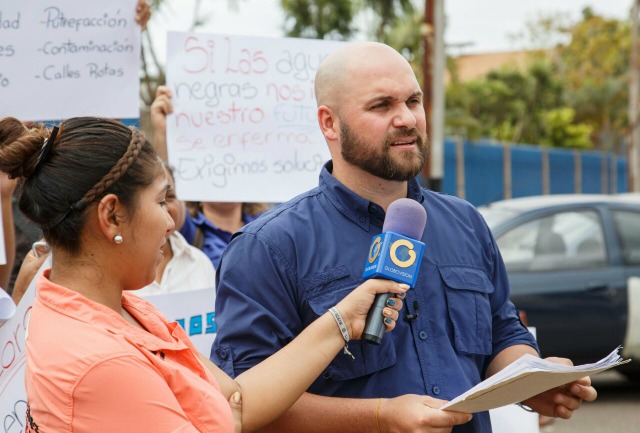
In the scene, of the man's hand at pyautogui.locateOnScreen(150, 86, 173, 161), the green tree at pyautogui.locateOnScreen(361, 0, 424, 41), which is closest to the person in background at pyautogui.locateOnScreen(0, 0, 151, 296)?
the man's hand at pyautogui.locateOnScreen(150, 86, 173, 161)

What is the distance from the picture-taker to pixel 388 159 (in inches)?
110

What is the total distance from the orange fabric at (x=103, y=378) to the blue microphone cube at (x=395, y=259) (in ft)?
1.75

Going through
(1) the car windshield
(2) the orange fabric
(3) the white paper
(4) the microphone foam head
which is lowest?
(1) the car windshield

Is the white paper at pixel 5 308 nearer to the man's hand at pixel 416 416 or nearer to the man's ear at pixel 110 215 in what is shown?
the man's ear at pixel 110 215

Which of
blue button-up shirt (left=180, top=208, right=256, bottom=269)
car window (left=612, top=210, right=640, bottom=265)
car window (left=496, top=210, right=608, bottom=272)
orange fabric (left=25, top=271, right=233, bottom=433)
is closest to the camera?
orange fabric (left=25, top=271, right=233, bottom=433)

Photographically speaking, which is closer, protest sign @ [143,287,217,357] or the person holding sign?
the person holding sign

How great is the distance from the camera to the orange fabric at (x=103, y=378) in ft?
5.99

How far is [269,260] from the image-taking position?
104 inches

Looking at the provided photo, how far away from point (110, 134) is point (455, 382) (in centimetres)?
121

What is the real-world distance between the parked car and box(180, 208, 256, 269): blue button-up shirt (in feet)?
11.9

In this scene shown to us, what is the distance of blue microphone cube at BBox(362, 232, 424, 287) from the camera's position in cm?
239

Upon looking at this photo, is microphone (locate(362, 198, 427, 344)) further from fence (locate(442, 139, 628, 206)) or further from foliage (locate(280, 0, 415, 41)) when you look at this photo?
foliage (locate(280, 0, 415, 41))

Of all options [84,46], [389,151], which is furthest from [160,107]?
[389,151]

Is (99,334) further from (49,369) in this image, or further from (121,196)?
(121,196)
